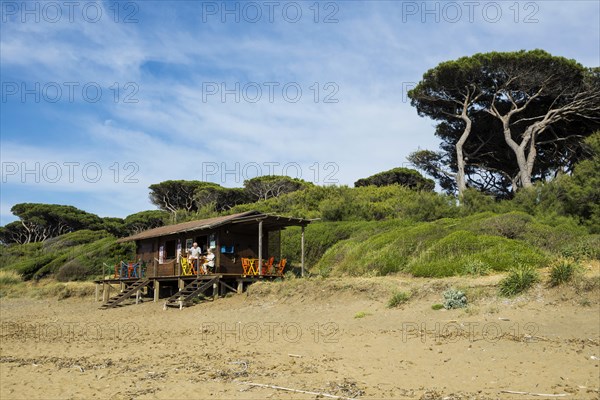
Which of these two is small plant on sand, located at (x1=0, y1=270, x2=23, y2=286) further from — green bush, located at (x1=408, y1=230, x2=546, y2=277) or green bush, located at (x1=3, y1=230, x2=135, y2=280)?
green bush, located at (x1=408, y1=230, x2=546, y2=277)

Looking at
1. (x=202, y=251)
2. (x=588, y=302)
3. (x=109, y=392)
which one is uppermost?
(x=202, y=251)

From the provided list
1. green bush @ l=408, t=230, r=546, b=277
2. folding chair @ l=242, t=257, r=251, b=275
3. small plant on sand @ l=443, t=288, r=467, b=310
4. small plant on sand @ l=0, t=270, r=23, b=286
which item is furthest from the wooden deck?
small plant on sand @ l=0, t=270, r=23, b=286

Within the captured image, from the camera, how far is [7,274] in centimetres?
3838

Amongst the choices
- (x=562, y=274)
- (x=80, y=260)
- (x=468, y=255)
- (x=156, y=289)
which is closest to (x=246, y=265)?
(x=156, y=289)

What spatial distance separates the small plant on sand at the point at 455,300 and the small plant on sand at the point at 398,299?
136 cm

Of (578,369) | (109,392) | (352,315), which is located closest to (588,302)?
(578,369)

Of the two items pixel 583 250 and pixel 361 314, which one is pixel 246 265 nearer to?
pixel 361 314

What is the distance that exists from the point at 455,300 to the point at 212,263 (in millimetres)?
11237

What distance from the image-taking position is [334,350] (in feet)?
→ 36.9

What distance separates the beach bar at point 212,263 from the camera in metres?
21.5

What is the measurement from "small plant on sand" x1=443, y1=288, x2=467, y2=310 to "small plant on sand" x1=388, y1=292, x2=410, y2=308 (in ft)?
4.46

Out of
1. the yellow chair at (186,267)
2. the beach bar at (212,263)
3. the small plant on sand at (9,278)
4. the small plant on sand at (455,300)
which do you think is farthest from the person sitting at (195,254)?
the small plant on sand at (9,278)

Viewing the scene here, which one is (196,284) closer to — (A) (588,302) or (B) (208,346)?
(B) (208,346)

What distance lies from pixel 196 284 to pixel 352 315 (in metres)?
8.89
